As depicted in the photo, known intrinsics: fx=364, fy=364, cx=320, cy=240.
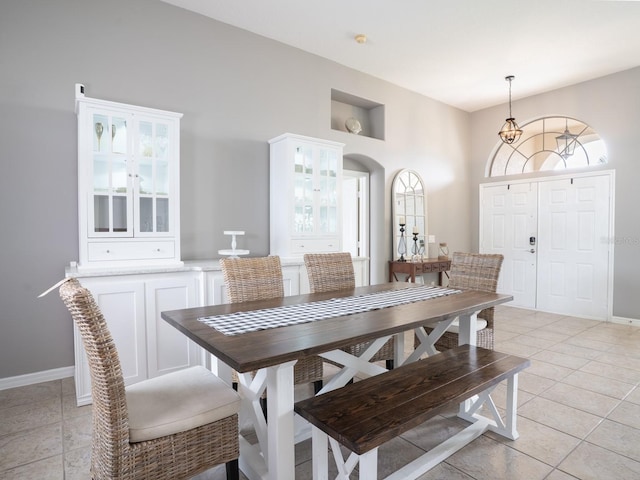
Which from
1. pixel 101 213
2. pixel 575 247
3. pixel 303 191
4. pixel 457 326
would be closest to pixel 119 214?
pixel 101 213

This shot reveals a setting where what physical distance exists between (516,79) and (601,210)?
218 centimetres

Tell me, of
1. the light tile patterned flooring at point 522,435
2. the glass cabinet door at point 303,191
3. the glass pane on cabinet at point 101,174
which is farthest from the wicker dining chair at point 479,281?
the glass pane on cabinet at point 101,174

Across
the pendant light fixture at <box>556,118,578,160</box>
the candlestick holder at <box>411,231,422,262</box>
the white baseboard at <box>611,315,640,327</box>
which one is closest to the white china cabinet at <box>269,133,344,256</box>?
the candlestick holder at <box>411,231,422,262</box>

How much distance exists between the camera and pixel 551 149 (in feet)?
19.2

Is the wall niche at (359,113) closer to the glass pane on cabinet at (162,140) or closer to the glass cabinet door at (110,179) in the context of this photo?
the glass pane on cabinet at (162,140)

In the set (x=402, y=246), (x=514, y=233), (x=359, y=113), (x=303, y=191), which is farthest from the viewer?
(x=514, y=233)

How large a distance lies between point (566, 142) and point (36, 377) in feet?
23.2

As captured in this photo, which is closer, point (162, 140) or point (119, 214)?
point (119, 214)

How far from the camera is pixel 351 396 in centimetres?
165

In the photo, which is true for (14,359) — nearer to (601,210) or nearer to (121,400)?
(121,400)

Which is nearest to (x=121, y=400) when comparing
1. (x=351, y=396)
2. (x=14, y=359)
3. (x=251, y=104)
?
(x=351, y=396)

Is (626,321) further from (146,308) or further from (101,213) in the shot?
(101,213)

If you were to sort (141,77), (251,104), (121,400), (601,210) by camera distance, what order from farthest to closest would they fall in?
(601,210), (251,104), (141,77), (121,400)

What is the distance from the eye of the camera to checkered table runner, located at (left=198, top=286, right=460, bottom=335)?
1.74m
